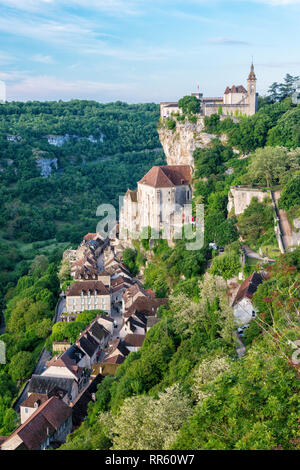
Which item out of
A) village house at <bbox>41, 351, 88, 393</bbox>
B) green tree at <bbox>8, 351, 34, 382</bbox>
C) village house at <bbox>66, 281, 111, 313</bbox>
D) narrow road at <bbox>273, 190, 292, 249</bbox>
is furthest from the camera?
village house at <bbox>66, 281, 111, 313</bbox>

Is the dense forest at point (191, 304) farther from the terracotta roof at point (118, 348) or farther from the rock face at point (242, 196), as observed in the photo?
the terracotta roof at point (118, 348)

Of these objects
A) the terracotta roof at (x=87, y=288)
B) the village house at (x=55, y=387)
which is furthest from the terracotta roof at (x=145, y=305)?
the village house at (x=55, y=387)

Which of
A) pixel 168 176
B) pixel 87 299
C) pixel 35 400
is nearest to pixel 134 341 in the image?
pixel 35 400

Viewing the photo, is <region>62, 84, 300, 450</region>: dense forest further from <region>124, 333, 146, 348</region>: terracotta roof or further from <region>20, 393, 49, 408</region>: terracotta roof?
<region>20, 393, 49, 408</region>: terracotta roof

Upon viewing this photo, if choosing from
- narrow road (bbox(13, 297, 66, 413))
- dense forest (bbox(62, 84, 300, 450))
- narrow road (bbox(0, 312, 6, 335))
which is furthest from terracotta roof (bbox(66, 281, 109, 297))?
narrow road (bbox(0, 312, 6, 335))

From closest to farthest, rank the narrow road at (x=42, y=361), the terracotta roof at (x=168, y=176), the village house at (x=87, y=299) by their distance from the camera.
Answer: the narrow road at (x=42, y=361)
the village house at (x=87, y=299)
the terracotta roof at (x=168, y=176)

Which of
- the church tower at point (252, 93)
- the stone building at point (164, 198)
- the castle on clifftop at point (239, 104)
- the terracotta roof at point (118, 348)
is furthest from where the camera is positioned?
the castle on clifftop at point (239, 104)
